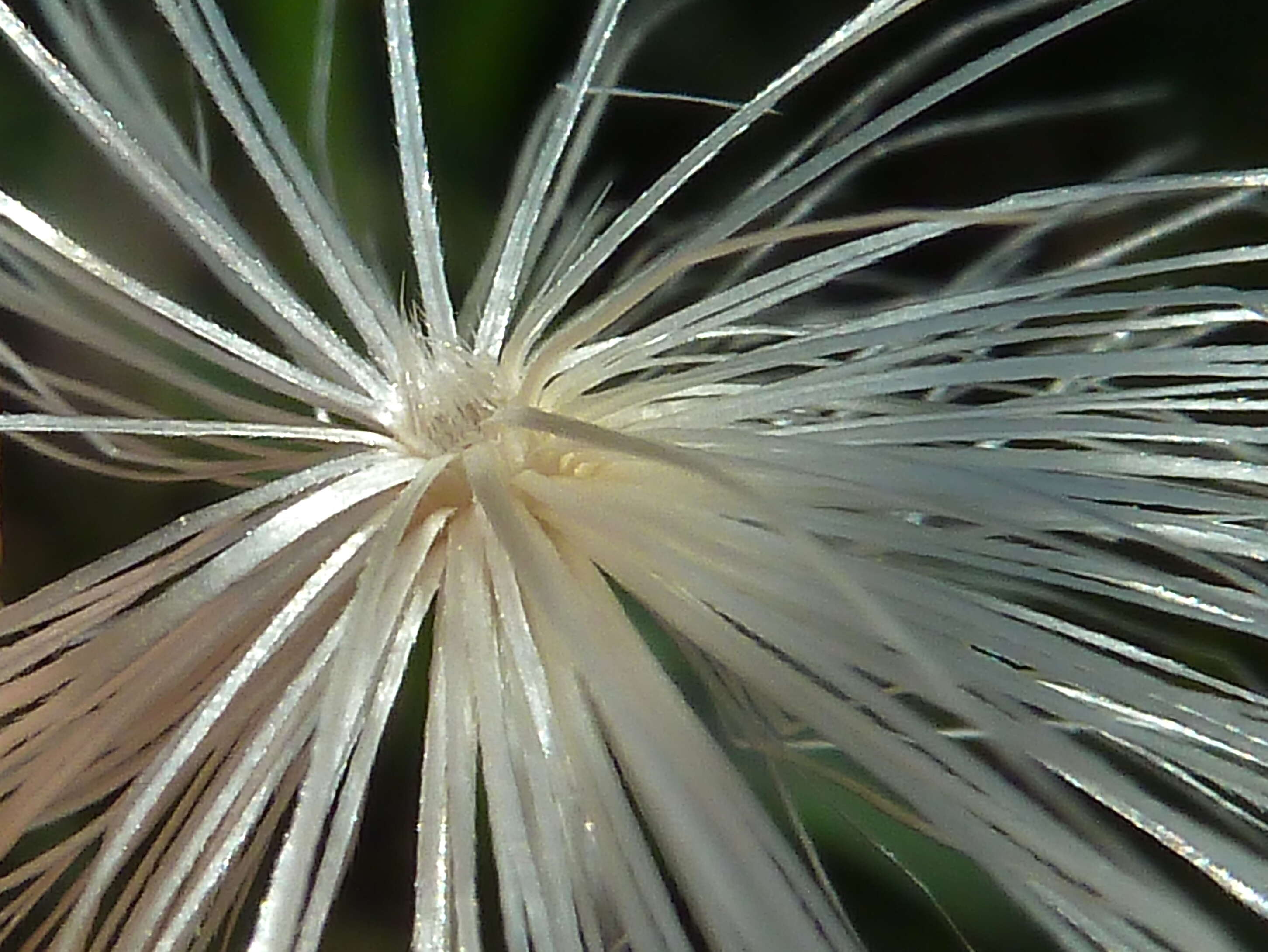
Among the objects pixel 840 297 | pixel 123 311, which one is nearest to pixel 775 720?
pixel 123 311

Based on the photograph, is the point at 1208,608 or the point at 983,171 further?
the point at 983,171

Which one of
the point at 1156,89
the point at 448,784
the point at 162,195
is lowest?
the point at 448,784

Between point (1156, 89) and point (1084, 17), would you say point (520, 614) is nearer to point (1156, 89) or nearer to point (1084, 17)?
point (1084, 17)

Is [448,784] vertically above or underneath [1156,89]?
underneath
